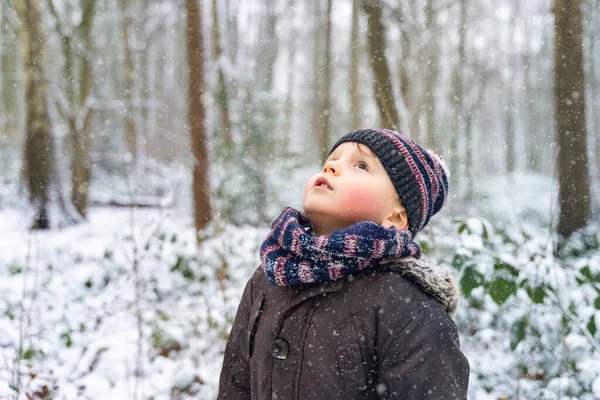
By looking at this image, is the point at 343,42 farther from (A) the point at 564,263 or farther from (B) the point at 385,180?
(B) the point at 385,180

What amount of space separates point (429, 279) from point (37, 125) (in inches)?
290

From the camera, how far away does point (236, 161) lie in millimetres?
6719

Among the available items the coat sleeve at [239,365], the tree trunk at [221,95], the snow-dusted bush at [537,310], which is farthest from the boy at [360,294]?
Answer: the tree trunk at [221,95]

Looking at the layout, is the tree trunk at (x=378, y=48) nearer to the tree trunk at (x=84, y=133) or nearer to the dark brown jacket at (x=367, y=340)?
the dark brown jacket at (x=367, y=340)

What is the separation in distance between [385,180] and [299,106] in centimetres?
3141

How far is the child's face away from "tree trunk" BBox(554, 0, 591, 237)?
3.59 meters

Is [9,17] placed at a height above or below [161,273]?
above

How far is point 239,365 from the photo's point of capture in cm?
151

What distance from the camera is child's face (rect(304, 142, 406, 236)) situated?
4.10 feet

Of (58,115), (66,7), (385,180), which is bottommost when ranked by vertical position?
(385,180)

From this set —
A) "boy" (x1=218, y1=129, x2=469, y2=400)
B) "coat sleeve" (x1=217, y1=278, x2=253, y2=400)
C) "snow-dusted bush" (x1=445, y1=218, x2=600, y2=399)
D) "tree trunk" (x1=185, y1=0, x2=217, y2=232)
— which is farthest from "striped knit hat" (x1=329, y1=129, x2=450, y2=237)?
"tree trunk" (x1=185, y1=0, x2=217, y2=232)

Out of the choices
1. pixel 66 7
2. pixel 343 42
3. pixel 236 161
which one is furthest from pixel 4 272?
pixel 343 42

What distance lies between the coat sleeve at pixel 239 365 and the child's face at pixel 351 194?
0.39 metres

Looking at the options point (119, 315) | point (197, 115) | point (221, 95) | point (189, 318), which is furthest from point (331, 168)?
point (221, 95)
